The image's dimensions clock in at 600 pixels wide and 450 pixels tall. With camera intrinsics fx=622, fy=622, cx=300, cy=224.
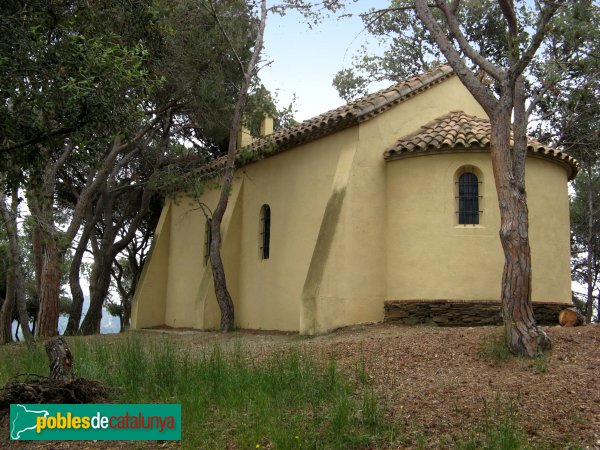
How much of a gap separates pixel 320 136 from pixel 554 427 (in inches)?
428

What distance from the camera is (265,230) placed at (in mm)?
18172

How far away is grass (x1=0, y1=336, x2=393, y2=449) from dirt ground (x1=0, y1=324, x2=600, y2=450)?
0.39m

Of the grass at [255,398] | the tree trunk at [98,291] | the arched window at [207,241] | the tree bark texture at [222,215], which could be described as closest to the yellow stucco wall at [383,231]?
the tree bark texture at [222,215]

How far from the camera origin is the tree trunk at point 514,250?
922 centimetres

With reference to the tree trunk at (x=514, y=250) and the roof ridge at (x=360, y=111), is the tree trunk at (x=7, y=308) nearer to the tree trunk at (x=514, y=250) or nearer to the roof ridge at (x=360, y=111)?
the roof ridge at (x=360, y=111)

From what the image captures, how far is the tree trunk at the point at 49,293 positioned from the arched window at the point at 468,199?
11232 millimetres

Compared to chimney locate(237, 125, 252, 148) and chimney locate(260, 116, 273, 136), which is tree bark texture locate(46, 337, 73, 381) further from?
chimney locate(237, 125, 252, 148)

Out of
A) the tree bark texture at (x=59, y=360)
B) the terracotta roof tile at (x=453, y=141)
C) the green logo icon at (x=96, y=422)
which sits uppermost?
the terracotta roof tile at (x=453, y=141)

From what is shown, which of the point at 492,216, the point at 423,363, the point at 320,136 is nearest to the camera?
the point at 423,363

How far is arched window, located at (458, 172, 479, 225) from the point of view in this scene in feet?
47.5

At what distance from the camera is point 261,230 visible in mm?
18156

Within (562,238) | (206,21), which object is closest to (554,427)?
(562,238)

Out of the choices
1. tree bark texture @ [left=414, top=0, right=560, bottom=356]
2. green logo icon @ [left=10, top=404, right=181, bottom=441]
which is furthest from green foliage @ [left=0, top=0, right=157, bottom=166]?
tree bark texture @ [left=414, top=0, right=560, bottom=356]

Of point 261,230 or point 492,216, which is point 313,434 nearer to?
point 492,216
